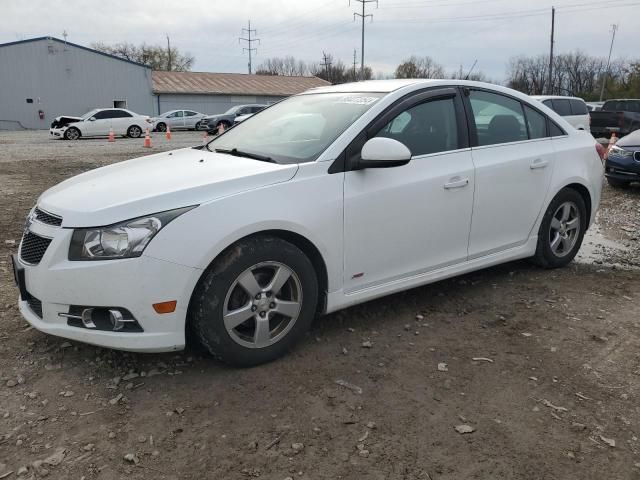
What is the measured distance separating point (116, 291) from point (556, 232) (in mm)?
3832

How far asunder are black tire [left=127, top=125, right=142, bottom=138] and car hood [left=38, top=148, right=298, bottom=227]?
81.5 ft

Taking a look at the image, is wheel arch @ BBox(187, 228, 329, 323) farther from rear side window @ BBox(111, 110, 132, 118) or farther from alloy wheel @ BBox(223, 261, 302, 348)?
rear side window @ BBox(111, 110, 132, 118)

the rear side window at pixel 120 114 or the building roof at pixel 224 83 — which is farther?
the building roof at pixel 224 83

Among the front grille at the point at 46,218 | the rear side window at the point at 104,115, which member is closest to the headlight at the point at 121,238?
the front grille at the point at 46,218

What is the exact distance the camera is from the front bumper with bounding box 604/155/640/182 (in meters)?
9.60

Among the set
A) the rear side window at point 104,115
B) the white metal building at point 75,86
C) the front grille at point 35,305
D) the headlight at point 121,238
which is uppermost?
the white metal building at point 75,86

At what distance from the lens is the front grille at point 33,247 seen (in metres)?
3.05

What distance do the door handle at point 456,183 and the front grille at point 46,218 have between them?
250 centimetres

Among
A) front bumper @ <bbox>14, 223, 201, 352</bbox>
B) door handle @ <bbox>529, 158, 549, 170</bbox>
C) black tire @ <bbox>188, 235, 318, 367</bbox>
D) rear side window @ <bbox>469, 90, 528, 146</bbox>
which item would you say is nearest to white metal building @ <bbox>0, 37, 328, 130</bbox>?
rear side window @ <bbox>469, 90, 528, 146</bbox>

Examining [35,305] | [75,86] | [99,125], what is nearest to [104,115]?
[99,125]

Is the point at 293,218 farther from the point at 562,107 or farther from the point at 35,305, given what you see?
the point at 562,107

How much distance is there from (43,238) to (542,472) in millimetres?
2774

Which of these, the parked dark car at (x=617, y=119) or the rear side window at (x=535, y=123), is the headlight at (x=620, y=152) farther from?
the parked dark car at (x=617, y=119)

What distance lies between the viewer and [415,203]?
3758 millimetres
